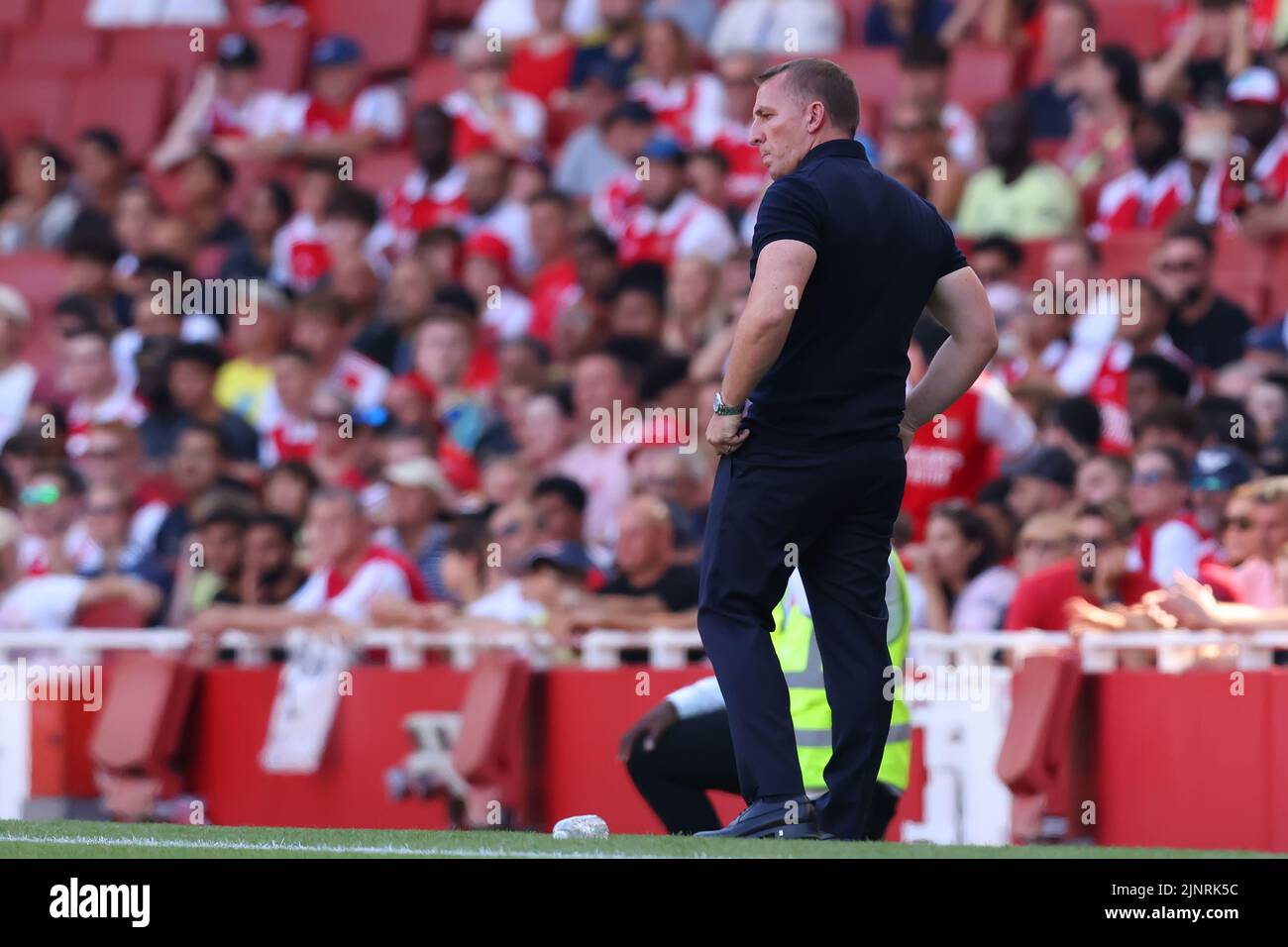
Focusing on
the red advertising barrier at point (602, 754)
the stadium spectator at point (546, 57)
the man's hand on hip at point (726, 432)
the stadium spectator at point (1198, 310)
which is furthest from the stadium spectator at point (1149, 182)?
the man's hand on hip at point (726, 432)

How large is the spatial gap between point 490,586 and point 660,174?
11.0 ft

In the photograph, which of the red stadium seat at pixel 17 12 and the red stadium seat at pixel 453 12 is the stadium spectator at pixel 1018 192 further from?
the red stadium seat at pixel 17 12

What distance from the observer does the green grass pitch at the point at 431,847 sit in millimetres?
5699

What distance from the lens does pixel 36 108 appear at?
687 inches

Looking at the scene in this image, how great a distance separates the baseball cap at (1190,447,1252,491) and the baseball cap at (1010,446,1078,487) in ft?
1.90

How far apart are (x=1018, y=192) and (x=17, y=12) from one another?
28.8 ft

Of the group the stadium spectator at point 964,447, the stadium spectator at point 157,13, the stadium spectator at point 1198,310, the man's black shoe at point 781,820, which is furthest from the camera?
the stadium spectator at point 157,13

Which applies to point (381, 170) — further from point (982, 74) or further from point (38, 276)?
point (982, 74)

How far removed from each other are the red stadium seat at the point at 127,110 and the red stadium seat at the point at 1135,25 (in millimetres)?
6416

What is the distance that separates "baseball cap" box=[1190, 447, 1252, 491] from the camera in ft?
32.0

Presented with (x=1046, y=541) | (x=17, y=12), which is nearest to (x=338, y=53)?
(x=17, y=12)

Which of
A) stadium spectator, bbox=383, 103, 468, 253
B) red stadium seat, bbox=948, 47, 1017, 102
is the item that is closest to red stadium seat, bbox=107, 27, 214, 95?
stadium spectator, bbox=383, 103, 468, 253
